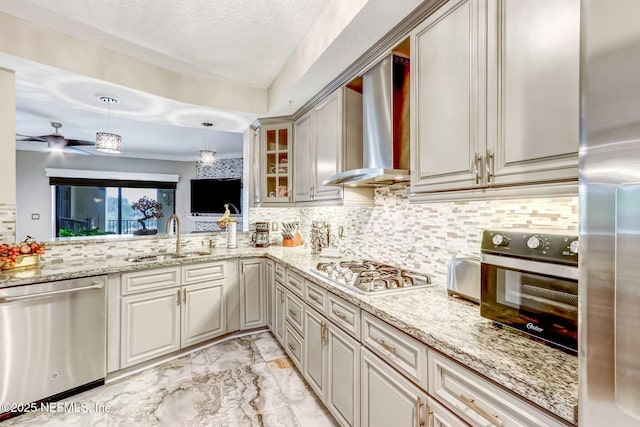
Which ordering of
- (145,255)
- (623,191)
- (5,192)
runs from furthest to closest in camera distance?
1. (145,255)
2. (5,192)
3. (623,191)

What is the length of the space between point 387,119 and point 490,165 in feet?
2.87

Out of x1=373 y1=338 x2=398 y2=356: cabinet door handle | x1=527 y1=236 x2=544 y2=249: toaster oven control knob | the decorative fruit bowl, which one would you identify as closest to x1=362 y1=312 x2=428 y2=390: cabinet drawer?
x1=373 y1=338 x2=398 y2=356: cabinet door handle

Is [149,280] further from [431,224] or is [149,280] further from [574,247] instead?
[574,247]

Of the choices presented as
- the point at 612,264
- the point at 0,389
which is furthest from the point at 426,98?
the point at 0,389

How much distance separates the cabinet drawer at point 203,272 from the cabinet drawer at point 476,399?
7.66 ft

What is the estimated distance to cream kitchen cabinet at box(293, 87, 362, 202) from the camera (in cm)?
237

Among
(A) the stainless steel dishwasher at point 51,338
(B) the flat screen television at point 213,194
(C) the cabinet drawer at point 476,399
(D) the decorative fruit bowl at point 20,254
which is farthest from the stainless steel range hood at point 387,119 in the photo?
(B) the flat screen television at point 213,194

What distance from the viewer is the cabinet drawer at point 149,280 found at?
244 cm

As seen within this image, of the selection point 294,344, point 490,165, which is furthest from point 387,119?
point 294,344

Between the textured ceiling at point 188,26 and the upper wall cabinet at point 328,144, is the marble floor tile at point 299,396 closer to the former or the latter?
the upper wall cabinet at point 328,144

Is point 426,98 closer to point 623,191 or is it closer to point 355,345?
point 623,191

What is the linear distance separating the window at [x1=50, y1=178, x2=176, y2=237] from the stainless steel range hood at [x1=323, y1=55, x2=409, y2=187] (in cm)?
535

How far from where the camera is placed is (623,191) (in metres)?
0.53

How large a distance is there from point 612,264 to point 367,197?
6.27 ft
